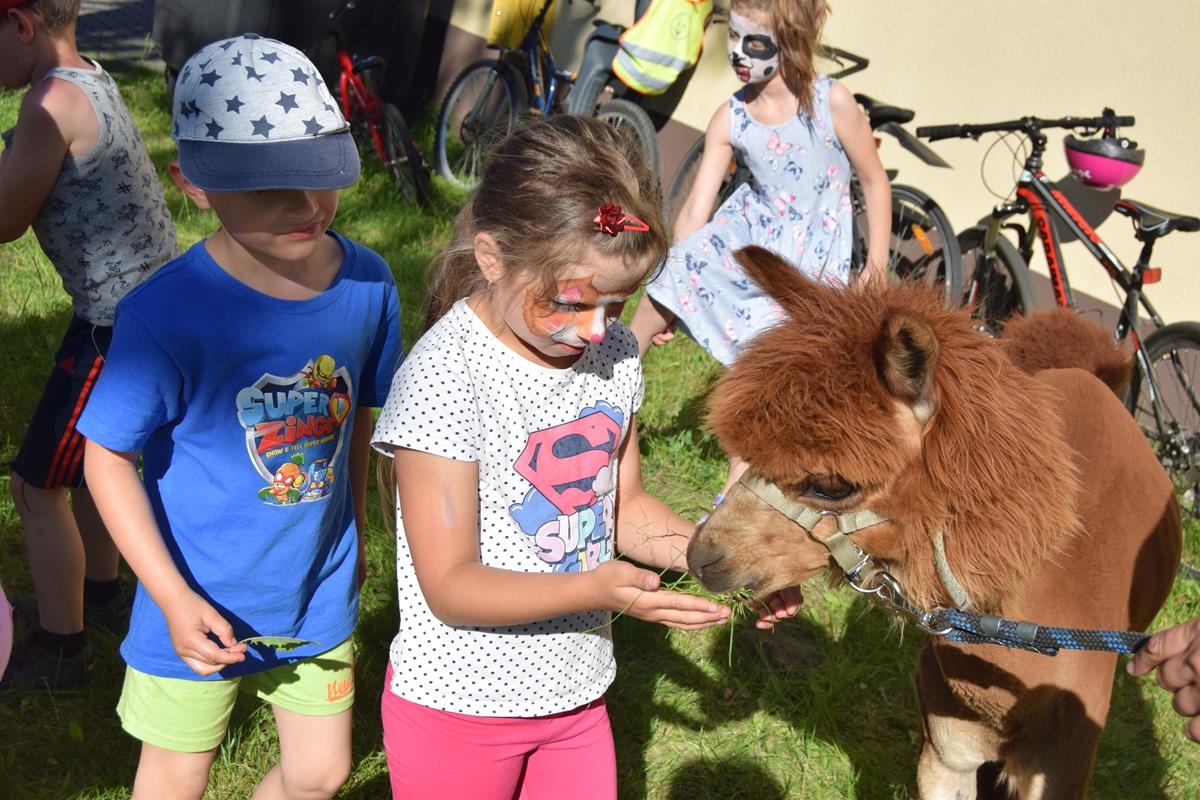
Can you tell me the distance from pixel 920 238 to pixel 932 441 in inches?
150

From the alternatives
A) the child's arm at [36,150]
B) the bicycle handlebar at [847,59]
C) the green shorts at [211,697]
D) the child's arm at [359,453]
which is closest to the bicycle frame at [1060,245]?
the bicycle handlebar at [847,59]

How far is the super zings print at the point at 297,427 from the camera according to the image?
2.07 m

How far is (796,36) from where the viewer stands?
392 cm

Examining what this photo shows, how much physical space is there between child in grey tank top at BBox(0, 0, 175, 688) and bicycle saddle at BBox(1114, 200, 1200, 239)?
12.6ft

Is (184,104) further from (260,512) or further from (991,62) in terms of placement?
(991,62)

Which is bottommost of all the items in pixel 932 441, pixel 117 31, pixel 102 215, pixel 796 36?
pixel 117 31

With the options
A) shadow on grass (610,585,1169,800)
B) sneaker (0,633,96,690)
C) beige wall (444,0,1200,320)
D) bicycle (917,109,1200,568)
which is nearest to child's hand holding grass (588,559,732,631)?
shadow on grass (610,585,1169,800)

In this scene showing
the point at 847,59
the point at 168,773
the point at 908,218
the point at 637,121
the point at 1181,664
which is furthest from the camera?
the point at 637,121

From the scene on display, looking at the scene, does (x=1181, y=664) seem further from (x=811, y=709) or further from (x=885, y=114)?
(x=885, y=114)

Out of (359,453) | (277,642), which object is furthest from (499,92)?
(277,642)

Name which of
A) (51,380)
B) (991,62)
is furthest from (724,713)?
(991,62)

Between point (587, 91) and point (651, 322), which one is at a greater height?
point (587, 91)

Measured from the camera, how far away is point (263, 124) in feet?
6.48

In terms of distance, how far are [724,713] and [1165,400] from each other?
9.10 feet
